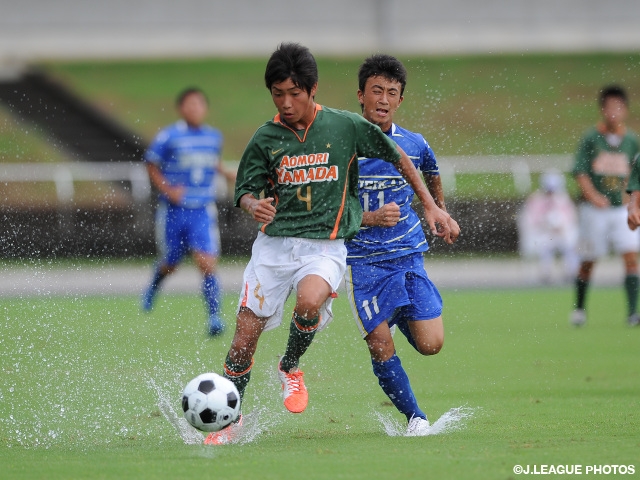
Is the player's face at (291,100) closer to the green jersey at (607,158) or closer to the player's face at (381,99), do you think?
the player's face at (381,99)

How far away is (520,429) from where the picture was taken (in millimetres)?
6160

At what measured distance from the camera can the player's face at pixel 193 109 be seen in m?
11.5

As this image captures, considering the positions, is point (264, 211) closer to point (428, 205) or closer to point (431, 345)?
point (428, 205)

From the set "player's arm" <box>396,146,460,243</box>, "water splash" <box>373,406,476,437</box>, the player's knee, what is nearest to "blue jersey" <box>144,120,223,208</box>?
"water splash" <box>373,406,476,437</box>

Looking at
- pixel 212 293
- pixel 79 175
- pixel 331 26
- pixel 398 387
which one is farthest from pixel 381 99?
pixel 331 26

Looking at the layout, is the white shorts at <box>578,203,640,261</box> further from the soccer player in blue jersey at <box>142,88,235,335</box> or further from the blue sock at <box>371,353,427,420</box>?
the blue sock at <box>371,353,427,420</box>

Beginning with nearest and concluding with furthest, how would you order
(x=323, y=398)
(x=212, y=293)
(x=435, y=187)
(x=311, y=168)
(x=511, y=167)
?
(x=311, y=168) < (x=435, y=187) < (x=323, y=398) < (x=212, y=293) < (x=511, y=167)

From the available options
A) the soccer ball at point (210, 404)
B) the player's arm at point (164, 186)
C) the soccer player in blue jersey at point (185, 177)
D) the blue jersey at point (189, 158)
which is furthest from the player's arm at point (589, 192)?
the soccer ball at point (210, 404)

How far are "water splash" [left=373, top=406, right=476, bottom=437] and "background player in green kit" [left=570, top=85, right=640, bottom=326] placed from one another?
16.3ft

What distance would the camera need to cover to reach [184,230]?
11477 millimetres

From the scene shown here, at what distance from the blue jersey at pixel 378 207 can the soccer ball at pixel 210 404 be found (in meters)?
1.38

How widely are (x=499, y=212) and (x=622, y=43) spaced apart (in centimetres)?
1449

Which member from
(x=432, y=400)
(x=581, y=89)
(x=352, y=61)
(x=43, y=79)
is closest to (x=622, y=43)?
(x=581, y=89)

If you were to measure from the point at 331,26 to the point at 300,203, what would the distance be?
26.9 meters
